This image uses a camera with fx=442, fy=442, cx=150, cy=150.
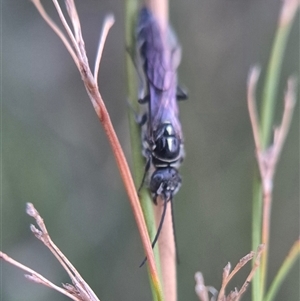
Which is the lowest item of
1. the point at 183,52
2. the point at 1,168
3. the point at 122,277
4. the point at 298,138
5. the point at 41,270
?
the point at 122,277

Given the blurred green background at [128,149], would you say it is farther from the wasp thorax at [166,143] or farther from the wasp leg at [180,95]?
the wasp thorax at [166,143]

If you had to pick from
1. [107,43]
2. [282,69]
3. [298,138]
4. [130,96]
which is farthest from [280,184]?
[130,96]

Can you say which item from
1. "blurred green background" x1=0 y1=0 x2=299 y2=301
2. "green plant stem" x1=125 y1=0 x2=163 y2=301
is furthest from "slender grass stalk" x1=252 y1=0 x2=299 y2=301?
"blurred green background" x1=0 y1=0 x2=299 y2=301

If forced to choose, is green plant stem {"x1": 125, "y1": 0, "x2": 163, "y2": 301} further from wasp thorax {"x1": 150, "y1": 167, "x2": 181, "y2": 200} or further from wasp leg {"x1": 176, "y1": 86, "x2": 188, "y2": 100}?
wasp leg {"x1": 176, "y1": 86, "x2": 188, "y2": 100}

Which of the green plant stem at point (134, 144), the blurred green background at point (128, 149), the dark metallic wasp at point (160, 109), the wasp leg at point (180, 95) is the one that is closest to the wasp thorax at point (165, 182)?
the dark metallic wasp at point (160, 109)

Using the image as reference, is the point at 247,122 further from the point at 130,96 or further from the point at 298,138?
the point at 130,96

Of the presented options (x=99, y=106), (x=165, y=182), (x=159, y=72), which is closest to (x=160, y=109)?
(x=159, y=72)
